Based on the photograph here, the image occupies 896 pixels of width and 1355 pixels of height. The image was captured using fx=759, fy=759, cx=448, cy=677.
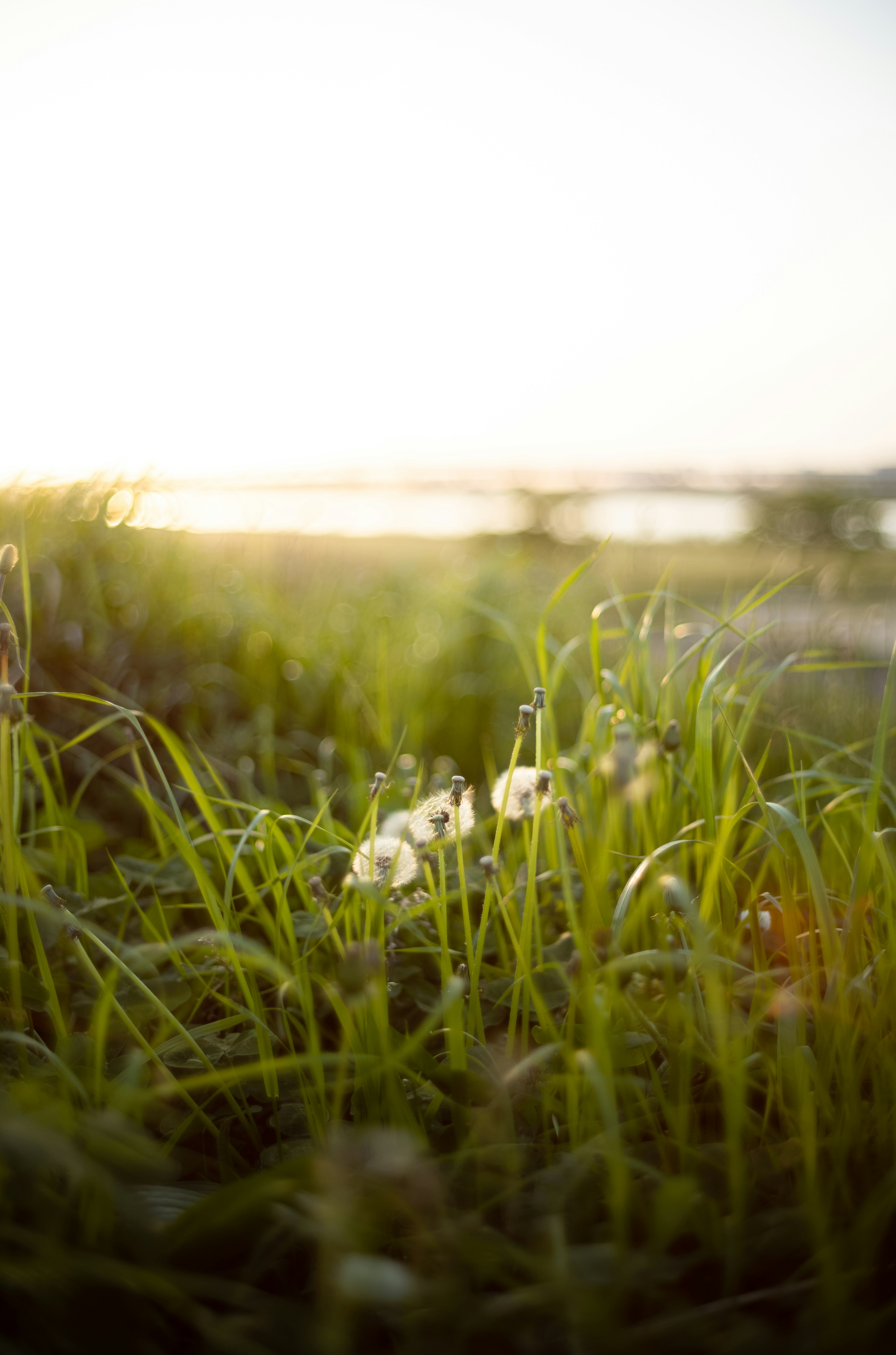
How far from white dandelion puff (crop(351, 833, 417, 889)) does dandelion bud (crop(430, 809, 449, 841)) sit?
86mm

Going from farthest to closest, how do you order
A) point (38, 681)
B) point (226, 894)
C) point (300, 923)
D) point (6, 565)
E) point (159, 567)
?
point (159, 567)
point (38, 681)
point (300, 923)
point (226, 894)
point (6, 565)

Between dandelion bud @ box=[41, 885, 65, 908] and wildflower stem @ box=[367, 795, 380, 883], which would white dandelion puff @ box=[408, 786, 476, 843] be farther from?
dandelion bud @ box=[41, 885, 65, 908]

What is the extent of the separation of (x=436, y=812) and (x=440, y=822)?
0.20ft

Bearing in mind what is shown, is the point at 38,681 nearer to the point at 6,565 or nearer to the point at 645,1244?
the point at 6,565

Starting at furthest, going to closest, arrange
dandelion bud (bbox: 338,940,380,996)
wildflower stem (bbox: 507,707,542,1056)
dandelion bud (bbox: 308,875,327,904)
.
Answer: wildflower stem (bbox: 507,707,542,1056) < dandelion bud (bbox: 308,875,327,904) < dandelion bud (bbox: 338,940,380,996)

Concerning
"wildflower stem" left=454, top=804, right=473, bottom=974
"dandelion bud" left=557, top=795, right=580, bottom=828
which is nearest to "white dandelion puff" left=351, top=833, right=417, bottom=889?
"wildflower stem" left=454, top=804, right=473, bottom=974

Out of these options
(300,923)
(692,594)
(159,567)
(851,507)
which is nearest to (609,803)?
(300,923)

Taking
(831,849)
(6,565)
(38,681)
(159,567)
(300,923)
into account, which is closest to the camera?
(6,565)

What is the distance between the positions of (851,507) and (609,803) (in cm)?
554

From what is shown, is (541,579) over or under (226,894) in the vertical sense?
over

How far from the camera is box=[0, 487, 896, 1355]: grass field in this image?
69 cm

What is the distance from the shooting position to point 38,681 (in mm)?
1979

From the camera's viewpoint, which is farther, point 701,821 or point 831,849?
point 831,849

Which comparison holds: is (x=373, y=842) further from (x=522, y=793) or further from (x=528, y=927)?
(x=522, y=793)
